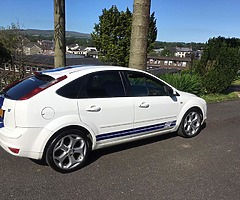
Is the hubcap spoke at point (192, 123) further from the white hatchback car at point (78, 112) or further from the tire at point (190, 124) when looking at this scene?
the white hatchback car at point (78, 112)

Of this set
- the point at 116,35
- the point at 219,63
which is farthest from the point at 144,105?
the point at 116,35

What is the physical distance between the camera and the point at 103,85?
3.57m

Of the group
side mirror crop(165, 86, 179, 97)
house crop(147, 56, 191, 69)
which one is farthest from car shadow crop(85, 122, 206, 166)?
house crop(147, 56, 191, 69)

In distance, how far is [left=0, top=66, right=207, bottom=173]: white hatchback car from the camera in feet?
9.77

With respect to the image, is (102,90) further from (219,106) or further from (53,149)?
(219,106)

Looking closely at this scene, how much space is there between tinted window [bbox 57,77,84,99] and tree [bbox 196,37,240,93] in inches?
269

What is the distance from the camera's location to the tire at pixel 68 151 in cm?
312

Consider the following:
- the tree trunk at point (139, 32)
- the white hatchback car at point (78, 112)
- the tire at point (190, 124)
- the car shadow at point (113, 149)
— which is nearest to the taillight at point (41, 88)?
the white hatchback car at point (78, 112)

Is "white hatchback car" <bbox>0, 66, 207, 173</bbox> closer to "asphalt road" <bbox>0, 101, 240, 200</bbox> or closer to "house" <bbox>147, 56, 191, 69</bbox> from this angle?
"asphalt road" <bbox>0, 101, 240, 200</bbox>

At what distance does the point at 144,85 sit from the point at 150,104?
14.7 inches

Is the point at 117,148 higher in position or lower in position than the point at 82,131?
lower

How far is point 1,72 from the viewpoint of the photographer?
10.6 m

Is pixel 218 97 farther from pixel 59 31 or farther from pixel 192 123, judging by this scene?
pixel 59 31

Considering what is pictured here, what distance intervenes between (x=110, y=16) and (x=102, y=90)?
2464 cm
